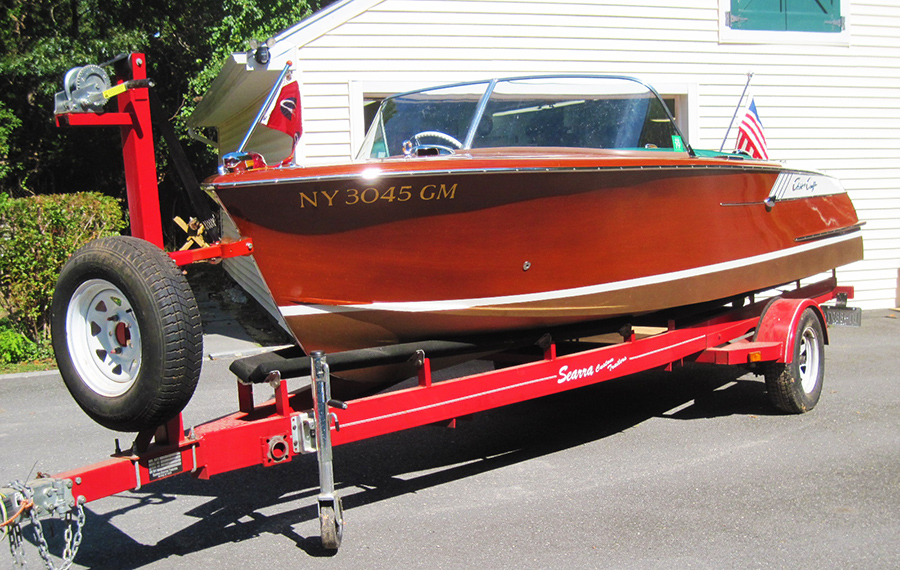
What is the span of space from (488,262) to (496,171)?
51cm

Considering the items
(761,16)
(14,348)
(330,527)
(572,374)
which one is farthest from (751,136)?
(14,348)

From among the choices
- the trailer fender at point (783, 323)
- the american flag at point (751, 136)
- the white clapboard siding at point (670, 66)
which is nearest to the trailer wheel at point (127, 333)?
the trailer fender at point (783, 323)

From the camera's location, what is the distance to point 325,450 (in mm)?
3436

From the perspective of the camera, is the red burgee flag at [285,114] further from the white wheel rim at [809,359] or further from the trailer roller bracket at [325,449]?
the white wheel rim at [809,359]

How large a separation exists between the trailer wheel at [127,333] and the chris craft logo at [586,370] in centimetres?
212

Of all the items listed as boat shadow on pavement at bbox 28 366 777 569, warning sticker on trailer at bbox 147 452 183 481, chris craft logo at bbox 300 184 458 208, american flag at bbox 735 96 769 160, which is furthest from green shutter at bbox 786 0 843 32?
warning sticker on trailer at bbox 147 452 183 481

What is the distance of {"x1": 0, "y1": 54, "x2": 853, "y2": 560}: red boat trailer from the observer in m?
3.16

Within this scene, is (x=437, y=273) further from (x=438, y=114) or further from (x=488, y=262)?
(x=438, y=114)

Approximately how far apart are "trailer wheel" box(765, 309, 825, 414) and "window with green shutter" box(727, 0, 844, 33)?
209 inches

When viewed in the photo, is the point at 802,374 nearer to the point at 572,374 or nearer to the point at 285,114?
the point at 572,374

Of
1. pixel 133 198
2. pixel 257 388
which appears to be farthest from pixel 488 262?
pixel 257 388

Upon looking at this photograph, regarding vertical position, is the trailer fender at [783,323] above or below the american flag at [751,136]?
below

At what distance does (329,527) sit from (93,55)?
16432mm

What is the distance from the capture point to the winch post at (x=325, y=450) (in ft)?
11.1
